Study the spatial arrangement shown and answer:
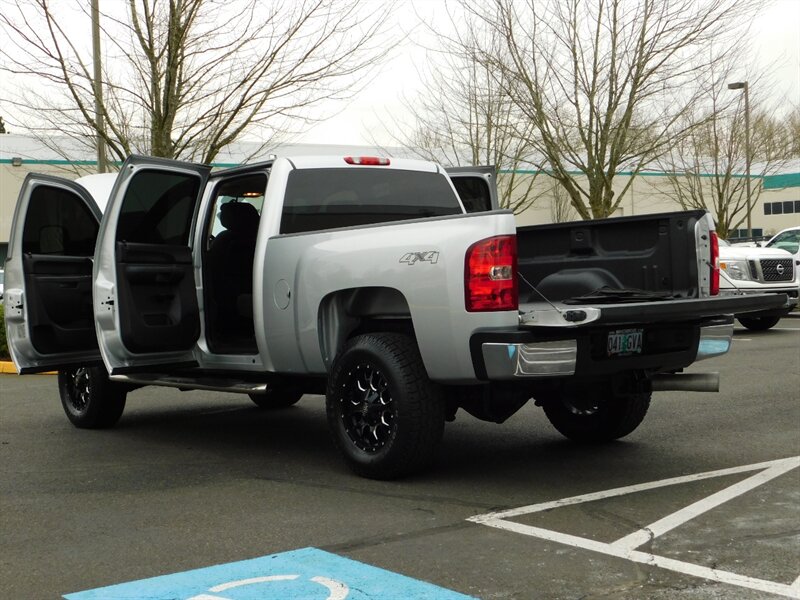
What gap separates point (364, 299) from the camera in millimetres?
6730

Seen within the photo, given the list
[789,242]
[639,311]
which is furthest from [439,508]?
[789,242]

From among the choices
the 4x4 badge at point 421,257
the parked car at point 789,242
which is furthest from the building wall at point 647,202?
the 4x4 badge at point 421,257

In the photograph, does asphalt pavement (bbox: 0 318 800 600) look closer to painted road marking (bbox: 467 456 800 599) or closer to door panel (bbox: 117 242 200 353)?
painted road marking (bbox: 467 456 800 599)

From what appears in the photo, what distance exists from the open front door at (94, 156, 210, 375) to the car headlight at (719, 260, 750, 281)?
1218 centimetres

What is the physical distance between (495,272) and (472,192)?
10.5ft

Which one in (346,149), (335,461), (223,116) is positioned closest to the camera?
(335,461)

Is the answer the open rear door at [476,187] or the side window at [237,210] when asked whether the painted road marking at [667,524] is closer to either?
the open rear door at [476,187]

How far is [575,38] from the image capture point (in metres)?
21.6

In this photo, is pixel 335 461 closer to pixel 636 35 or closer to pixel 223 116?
pixel 223 116

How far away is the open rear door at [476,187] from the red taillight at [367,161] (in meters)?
1.05

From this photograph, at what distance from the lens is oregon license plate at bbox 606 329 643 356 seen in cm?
606

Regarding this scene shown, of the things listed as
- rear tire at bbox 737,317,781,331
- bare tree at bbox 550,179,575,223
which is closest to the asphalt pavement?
rear tire at bbox 737,317,781,331

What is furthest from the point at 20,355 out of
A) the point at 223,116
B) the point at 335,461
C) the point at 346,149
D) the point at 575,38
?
the point at 346,149

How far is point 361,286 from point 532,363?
1287 millimetres
